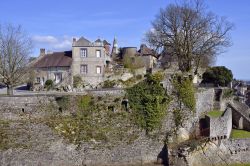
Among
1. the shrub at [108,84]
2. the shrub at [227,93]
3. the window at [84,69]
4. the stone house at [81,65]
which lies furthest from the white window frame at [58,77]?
the shrub at [227,93]

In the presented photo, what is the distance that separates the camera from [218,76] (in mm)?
48875

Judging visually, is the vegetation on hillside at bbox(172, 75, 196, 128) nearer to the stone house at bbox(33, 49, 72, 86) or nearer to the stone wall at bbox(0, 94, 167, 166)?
the stone wall at bbox(0, 94, 167, 166)

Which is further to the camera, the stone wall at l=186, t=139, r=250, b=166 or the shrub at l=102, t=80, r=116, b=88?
the shrub at l=102, t=80, r=116, b=88

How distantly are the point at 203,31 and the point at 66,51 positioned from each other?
1707 centimetres

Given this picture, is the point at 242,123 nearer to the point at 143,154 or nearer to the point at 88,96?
the point at 143,154

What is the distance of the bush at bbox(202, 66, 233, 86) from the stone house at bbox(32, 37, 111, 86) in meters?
11.7

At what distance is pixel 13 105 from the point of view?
31.7m

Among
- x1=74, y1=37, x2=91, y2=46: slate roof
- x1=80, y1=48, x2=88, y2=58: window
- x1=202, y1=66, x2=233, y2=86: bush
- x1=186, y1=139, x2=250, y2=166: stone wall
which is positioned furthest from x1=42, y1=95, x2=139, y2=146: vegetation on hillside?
x1=202, y1=66, x2=233, y2=86: bush

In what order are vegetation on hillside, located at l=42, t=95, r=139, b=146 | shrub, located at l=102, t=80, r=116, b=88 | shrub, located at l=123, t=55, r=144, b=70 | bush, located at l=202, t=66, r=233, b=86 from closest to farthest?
vegetation on hillside, located at l=42, t=95, r=139, b=146 → shrub, located at l=102, t=80, r=116, b=88 → bush, located at l=202, t=66, r=233, b=86 → shrub, located at l=123, t=55, r=144, b=70

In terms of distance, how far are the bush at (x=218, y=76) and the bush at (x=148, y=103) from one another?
16.9 metres

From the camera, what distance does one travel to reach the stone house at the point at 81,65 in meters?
49.3

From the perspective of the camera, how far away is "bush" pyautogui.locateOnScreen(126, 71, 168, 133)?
32250 millimetres

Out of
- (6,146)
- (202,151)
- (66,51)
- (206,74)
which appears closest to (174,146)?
(202,151)

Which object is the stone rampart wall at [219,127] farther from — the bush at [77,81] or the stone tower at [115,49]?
the stone tower at [115,49]
